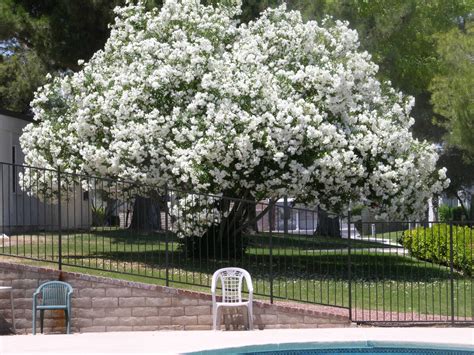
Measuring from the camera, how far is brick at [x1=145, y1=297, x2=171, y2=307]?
13.5 meters

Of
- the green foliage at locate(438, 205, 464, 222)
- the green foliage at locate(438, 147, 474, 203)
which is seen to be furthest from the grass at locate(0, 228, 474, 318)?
the green foliage at locate(438, 205, 464, 222)

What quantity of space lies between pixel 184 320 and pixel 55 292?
1.96m

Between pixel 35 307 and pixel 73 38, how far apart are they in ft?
48.6

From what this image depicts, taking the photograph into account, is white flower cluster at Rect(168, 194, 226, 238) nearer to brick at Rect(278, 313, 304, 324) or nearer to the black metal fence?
the black metal fence

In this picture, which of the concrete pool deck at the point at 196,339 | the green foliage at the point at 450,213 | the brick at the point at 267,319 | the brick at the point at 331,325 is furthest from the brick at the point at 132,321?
the green foliage at the point at 450,213

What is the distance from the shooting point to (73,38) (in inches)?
1036

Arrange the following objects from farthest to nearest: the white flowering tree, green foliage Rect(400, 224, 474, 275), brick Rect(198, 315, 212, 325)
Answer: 1. green foliage Rect(400, 224, 474, 275)
2. the white flowering tree
3. brick Rect(198, 315, 212, 325)

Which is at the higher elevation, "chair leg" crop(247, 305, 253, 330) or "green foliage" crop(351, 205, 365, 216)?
"green foliage" crop(351, 205, 365, 216)

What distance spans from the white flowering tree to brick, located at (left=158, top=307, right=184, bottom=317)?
3370mm

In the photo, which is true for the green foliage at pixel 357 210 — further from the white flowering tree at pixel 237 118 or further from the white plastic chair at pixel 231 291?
the white plastic chair at pixel 231 291

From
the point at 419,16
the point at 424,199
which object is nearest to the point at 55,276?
the point at 424,199

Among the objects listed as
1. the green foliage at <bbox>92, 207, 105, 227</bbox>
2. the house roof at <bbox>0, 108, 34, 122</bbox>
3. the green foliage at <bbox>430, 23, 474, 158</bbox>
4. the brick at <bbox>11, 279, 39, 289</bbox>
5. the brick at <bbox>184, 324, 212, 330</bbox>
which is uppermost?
the green foliage at <bbox>430, 23, 474, 158</bbox>

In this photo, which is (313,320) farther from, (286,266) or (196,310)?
(286,266)

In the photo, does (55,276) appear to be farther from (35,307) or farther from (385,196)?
(385,196)
